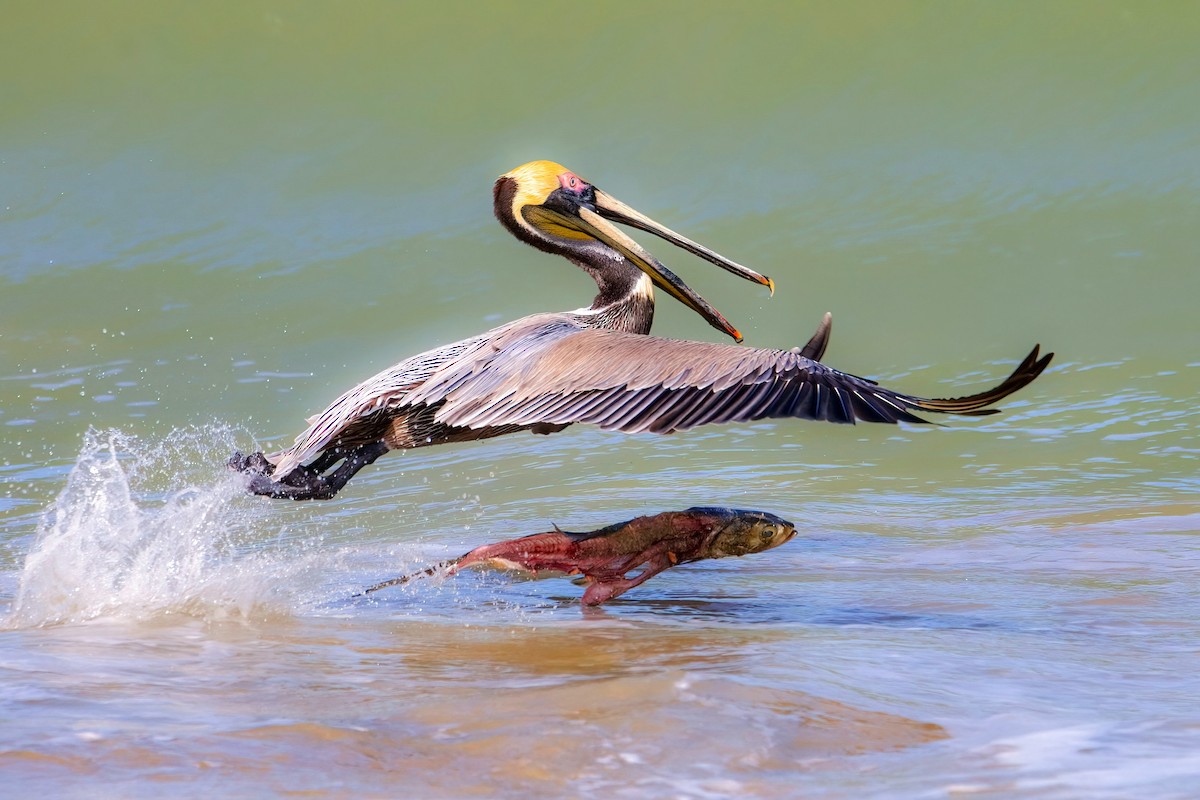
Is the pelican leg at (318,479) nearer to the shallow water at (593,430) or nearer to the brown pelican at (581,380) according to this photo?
the brown pelican at (581,380)

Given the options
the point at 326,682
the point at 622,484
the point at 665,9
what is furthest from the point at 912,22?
the point at 326,682

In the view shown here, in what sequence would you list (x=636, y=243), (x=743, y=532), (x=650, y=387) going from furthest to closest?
(x=636, y=243) → (x=743, y=532) → (x=650, y=387)

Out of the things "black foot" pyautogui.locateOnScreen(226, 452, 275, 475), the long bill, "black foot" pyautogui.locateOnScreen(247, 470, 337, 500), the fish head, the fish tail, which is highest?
the long bill

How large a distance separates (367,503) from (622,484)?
4.05 ft

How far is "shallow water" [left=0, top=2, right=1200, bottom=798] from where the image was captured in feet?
10.5

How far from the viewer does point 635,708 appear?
3.29 metres

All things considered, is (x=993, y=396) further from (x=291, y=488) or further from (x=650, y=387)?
(x=291, y=488)

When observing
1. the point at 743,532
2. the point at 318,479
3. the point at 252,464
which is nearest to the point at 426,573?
the point at 318,479

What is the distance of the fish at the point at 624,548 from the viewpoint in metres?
4.93

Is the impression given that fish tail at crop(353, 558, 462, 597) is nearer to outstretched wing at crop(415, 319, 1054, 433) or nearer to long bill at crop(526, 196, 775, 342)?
outstretched wing at crop(415, 319, 1054, 433)

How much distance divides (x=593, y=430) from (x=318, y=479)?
10.2 ft

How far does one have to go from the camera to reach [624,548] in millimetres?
4973

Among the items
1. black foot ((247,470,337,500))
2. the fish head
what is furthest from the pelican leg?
the fish head

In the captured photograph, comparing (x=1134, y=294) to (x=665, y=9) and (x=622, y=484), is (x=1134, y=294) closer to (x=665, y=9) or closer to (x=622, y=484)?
(x=622, y=484)
